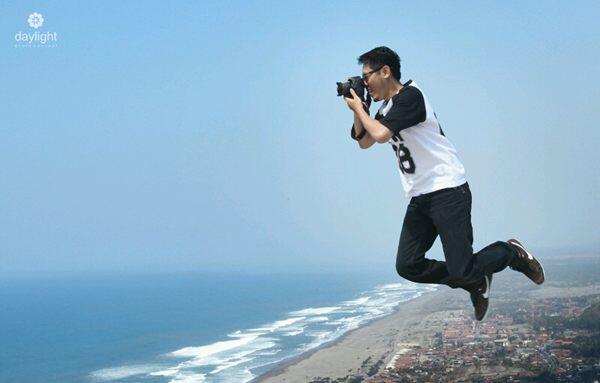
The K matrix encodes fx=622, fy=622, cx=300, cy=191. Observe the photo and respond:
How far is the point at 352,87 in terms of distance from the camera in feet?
9.77

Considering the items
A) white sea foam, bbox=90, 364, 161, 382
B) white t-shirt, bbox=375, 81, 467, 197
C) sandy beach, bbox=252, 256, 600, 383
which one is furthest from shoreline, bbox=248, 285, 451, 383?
white t-shirt, bbox=375, 81, 467, 197

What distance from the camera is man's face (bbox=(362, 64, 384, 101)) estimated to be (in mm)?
3006

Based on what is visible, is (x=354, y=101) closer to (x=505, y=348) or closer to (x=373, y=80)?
(x=373, y=80)

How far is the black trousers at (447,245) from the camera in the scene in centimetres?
295

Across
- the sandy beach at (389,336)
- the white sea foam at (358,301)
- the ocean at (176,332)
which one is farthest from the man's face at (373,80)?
the white sea foam at (358,301)

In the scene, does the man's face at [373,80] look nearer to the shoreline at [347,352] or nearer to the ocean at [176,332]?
the shoreline at [347,352]

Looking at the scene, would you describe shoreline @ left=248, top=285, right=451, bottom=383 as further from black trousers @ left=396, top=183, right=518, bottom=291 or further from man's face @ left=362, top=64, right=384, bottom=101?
man's face @ left=362, top=64, right=384, bottom=101

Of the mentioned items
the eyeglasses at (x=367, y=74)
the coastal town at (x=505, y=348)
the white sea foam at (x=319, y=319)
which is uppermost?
the eyeglasses at (x=367, y=74)

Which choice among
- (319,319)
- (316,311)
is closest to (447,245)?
(319,319)

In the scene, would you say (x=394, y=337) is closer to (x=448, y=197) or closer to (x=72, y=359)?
(x=72, y=359)

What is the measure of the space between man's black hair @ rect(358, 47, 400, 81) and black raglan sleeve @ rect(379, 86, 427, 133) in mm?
175

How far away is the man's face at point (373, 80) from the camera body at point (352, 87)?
0.03m

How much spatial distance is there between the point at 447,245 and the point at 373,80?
2.86 ft

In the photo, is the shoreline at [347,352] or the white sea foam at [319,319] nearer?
the shoreline at [347,352]
